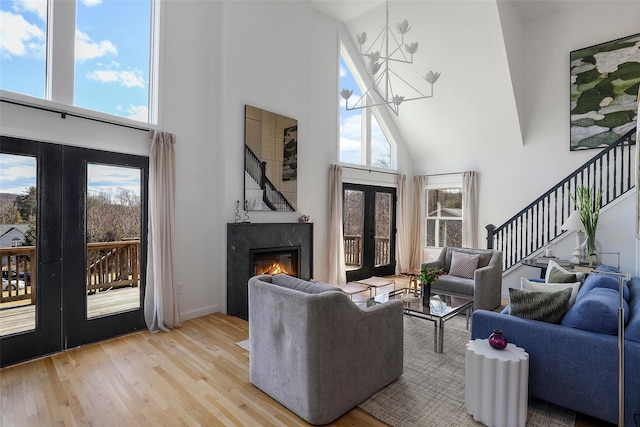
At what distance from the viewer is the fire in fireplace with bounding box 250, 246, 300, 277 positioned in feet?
16.0

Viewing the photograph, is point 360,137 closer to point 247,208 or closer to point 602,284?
point 247,208

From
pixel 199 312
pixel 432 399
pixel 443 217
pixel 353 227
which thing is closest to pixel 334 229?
pixel 353 227

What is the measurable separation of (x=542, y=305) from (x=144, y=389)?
3.21m

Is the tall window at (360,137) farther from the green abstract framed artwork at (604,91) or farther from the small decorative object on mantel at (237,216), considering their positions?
the green abstract framed artwork at (604,91)

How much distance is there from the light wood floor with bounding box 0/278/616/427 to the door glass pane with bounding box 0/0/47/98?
2660 millimetres

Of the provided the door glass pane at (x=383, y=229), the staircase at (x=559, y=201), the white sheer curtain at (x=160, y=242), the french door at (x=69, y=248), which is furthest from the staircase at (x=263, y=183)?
the staircase at (x=559, y=201)

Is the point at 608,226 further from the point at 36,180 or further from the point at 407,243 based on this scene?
the point at 36,180

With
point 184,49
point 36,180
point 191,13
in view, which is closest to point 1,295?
point 36,180

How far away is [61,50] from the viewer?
11.1 feet

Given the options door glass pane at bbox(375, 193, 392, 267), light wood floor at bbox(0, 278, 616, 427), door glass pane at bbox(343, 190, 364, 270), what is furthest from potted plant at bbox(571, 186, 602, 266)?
door glass pane at bbox(343, 190, 364, 270)

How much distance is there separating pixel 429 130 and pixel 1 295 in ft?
24.5

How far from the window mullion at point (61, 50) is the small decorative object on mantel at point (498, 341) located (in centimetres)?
452

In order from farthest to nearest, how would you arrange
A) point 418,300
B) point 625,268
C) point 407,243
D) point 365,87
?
1. point 407,243
2. point 365,87
3. point 625,268
4. point 418,300

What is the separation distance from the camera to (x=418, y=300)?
3.94 m
